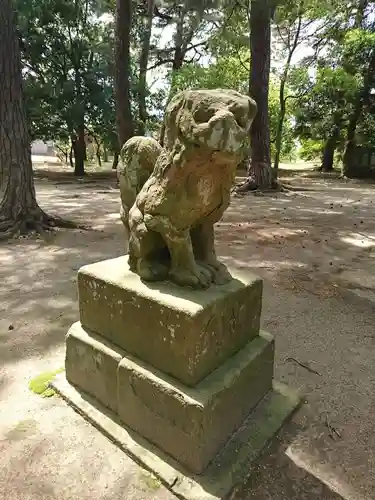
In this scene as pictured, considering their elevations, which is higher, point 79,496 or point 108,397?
point 108,397

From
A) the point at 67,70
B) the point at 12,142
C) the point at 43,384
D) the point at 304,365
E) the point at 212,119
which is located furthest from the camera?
the point at 67,70

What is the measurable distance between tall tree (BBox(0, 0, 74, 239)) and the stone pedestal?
11.2 ft

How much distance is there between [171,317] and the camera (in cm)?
145

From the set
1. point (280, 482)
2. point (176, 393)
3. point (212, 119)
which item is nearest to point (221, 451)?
point (280, 482)

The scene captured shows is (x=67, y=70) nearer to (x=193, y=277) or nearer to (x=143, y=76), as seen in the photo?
(x=143, y=76)

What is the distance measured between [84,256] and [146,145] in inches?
99.9

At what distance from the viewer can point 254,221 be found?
5848 mm

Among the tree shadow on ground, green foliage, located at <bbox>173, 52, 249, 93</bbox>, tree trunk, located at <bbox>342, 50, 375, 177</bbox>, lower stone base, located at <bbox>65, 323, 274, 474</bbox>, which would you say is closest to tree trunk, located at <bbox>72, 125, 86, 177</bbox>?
green foliage, located at <bbox>173, 52, 249, 93</bbox>

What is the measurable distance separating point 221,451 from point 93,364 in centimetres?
70

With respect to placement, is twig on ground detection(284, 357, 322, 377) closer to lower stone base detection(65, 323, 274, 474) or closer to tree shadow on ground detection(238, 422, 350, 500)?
lower stone base detection(65, 323, 274, 474)

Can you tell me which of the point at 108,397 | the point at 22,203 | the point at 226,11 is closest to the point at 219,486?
the point at 108,397

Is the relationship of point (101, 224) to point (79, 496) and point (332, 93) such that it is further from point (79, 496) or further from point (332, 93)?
point (332, 93)

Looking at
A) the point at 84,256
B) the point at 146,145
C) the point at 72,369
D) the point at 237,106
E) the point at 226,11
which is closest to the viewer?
the point at 237,106

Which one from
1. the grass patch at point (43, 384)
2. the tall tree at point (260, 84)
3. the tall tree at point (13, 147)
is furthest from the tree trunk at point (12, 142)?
the tall tree at point (260, 84)
